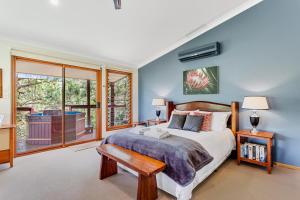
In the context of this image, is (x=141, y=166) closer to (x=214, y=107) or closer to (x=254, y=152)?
(x=254, y=152)

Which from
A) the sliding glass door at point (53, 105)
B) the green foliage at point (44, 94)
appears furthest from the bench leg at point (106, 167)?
the green foliage at point (44, 94)

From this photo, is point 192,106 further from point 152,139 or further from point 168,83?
point 152,139

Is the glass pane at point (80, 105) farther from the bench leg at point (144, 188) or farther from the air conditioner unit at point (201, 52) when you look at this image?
the bench leg at point (144, 188)

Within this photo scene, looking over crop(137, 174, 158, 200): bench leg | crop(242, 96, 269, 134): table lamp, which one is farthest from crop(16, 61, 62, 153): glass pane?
crop(242, 96, 269, 134): table lamp

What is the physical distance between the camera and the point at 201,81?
3.93m

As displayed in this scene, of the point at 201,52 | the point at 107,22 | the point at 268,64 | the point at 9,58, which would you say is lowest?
the point at 268,64

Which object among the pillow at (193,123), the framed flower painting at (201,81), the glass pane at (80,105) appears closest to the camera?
the pillow at (193,123)

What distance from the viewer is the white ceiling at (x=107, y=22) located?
2635 mm

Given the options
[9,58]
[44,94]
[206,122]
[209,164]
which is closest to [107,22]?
[9,58]

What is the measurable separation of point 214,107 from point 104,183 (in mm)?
2763

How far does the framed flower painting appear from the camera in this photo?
370cm

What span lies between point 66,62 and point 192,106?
11.1 feet

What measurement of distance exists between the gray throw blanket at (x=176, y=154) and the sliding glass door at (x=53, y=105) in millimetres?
2469

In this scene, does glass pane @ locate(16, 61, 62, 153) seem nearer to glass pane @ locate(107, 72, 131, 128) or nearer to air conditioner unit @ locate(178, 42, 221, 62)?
glass pane @ locate(107, 72, 131, 128)
